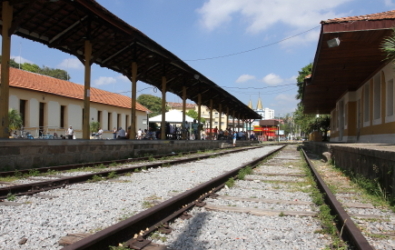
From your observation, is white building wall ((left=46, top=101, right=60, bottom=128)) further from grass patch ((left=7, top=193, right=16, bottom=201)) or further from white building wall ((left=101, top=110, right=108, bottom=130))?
grass patch ((left=7, top=193, right=16, bottom=201))

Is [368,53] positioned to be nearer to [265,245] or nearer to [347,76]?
[347,76]

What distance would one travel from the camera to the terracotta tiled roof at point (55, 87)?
1127 inches

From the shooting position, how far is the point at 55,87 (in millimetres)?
33312

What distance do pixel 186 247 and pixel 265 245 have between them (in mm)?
793

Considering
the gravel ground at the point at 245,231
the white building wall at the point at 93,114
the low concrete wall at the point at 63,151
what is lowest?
the gravel ground at the point at 245,231

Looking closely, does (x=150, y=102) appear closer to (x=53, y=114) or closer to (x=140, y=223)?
(x=53, y=114)

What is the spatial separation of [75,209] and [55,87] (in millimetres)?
31287

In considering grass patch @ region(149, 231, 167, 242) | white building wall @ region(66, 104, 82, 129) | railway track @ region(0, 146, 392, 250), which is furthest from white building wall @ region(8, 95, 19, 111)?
grass patch @ region(149, 231, 167, 242)

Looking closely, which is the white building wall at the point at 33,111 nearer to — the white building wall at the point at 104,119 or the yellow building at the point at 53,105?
the yellow building at the point at 53,105

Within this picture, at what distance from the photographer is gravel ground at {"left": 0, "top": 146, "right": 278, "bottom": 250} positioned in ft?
11.3

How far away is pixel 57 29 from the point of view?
12.8 m

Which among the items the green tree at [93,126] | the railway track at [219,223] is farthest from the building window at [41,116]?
the railway track at [219,223]

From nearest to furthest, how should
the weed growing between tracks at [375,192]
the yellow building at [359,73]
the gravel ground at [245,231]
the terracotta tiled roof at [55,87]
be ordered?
the gravel ground at [245,231], the weed growing between tracks at [375,192], the yellow building at [359,73], the terracotta tiled roof at [55,87]

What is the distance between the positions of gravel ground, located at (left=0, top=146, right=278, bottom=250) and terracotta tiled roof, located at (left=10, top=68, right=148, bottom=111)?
23.4m
